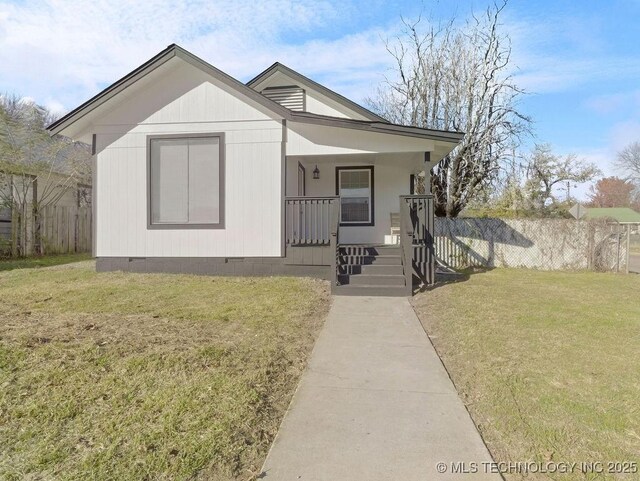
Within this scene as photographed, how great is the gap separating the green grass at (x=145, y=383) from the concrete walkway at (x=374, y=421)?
195 mm

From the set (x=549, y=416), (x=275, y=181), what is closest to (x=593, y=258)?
(x=275, y=181)

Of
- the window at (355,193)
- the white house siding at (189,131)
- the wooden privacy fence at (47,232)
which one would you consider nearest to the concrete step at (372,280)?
the white house siding at (189,131)

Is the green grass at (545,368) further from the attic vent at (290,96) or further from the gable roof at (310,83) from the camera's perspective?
the attic vent at (290,96)

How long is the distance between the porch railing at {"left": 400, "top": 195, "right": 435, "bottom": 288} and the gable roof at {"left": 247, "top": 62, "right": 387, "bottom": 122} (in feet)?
10.9

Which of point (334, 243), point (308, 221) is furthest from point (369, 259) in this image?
point (308, 221)

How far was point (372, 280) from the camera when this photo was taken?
726 centimetres

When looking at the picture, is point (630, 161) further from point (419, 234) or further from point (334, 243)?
point (334, 243)

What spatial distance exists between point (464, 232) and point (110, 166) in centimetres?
1068

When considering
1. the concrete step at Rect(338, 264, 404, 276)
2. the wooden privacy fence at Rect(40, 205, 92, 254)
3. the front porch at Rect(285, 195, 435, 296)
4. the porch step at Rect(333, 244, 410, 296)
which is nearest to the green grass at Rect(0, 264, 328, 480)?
the porch step at Rect(333, 244, 410, 296)

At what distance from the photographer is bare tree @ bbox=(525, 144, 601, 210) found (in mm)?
20078

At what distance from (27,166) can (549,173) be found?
27.6 metres

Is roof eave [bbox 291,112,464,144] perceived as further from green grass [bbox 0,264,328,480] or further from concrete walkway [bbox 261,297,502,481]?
concrete walkway [bbox 261,297,502,481]

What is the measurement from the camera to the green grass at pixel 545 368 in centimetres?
237

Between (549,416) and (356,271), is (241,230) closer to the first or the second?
(356,271)
